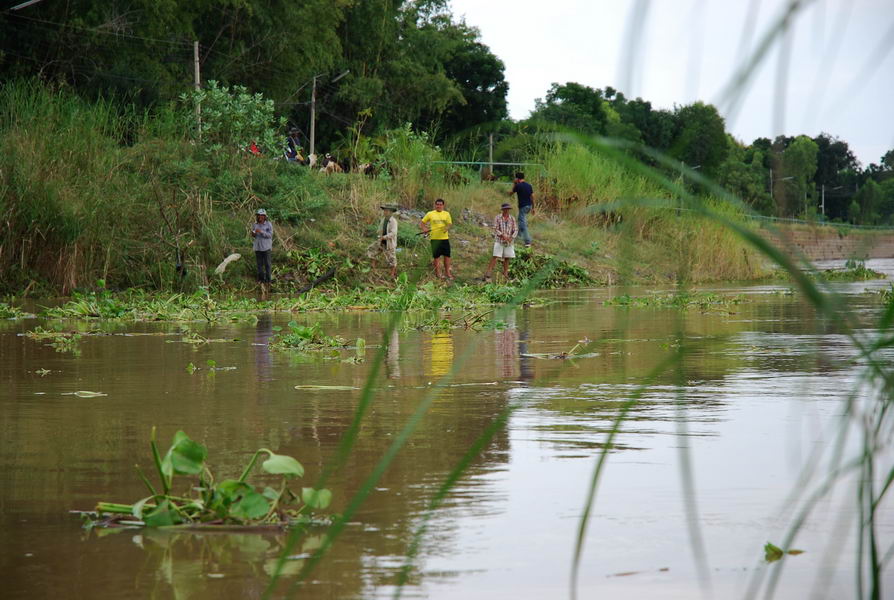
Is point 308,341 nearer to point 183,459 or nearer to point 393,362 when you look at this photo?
point 393,362

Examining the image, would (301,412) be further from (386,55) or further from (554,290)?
(386,55)

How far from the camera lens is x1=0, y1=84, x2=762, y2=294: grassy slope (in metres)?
20.6

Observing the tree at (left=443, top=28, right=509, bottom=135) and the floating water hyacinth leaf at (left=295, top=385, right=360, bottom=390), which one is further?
the tree at (left=443, top=28, right=509, bottom=135)

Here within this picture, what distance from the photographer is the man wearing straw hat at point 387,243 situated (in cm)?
2388

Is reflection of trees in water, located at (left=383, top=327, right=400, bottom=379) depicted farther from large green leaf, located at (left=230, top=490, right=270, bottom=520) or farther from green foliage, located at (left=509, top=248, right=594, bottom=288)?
green foliage, located at (left=509, top=248, right=594, bottom=288)

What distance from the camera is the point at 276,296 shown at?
909 inches

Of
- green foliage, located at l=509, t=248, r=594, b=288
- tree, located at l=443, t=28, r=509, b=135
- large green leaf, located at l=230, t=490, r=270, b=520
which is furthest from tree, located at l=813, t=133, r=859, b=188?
tree, located at l=443, t=28, r=509, b=135

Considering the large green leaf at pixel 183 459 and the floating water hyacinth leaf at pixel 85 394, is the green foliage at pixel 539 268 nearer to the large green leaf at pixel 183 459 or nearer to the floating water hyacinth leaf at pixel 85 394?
the floating water hyacinth leaf at pixel 85 394

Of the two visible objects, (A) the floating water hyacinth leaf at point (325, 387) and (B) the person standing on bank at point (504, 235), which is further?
(B) the person standing on bank at point (504, 235)

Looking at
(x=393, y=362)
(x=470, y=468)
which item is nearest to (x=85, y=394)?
(x=393, y=362)

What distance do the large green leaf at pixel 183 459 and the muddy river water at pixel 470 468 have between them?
8.1 inches

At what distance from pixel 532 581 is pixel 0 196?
1851 cm

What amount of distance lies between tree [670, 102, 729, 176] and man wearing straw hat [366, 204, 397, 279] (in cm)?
2139

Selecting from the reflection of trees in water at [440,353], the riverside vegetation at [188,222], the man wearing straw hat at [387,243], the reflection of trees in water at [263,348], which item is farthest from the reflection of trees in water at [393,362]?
the man wearing straw hat at [387,243]
